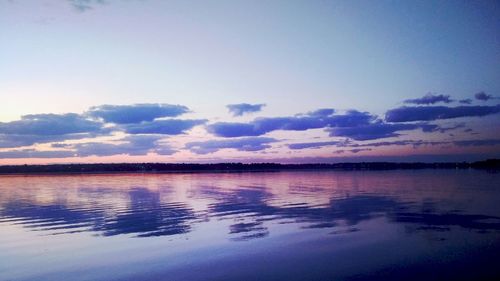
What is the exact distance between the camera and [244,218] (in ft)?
89.9

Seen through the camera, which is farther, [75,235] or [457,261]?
[75,235]

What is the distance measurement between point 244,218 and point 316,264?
41.6 ft

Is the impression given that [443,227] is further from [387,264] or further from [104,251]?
[104,251]

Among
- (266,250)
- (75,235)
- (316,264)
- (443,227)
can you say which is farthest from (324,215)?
(75,235)

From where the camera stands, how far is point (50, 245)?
19.1 metres

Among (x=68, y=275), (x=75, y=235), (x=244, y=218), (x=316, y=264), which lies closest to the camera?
(x=68, y=275)

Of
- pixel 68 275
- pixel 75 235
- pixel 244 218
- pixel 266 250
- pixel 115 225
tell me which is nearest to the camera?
pixel 68 275

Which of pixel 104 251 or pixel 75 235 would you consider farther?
pixel 75 235

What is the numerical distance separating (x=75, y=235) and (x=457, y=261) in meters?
19.7

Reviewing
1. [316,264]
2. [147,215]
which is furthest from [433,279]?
[147,215]

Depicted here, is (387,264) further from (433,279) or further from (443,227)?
(443,227)

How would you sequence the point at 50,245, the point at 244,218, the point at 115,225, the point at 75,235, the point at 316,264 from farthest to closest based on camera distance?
the point at 244,218 < the point at 115,225 < the point at 75,235 < the point at 50,245 < the point at 316,264

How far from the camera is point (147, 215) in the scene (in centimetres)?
2905

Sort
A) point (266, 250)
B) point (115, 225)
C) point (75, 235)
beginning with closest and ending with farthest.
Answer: point (266, 250) → point (75, 235) → point (115, 225)
